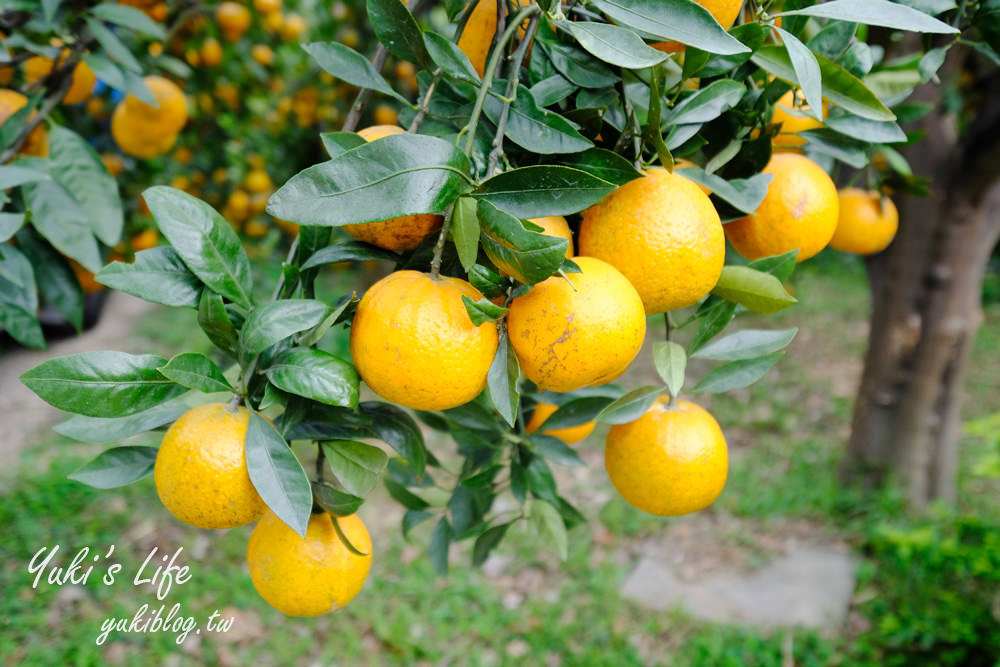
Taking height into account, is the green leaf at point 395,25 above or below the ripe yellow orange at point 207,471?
above

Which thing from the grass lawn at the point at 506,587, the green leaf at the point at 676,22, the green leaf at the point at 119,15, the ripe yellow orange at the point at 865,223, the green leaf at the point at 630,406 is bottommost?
the grass lawn at the point at 506,587

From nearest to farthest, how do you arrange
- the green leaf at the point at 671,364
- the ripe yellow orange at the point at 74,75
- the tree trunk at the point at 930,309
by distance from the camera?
the green leaf at the point at 671,364 < the ripe yellow orange at the point at 74,75 < the tree trunk at the point at 930,309

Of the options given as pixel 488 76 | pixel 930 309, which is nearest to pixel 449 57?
pixel 488 76

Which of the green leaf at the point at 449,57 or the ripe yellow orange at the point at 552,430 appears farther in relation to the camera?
the ripe yellow orange at the point at 552,430

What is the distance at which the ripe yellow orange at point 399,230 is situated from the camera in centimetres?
57

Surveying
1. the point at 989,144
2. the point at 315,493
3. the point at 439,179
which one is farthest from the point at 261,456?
the point at 989,144

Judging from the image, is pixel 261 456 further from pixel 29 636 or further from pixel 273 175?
pixel 273 175

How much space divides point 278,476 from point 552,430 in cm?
41

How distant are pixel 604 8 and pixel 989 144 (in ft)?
6.49

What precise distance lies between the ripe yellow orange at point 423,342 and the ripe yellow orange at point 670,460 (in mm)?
261

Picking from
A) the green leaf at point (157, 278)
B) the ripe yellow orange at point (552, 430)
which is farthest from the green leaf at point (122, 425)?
the ripe yellow orange at point (552, 430)

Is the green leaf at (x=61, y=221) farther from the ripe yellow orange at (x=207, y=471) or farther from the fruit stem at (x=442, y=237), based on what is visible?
the fruit stem at (x=442, y=237)

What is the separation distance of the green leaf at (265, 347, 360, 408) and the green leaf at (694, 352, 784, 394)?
17.4 inches

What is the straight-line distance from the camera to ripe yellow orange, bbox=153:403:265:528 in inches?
21.9
